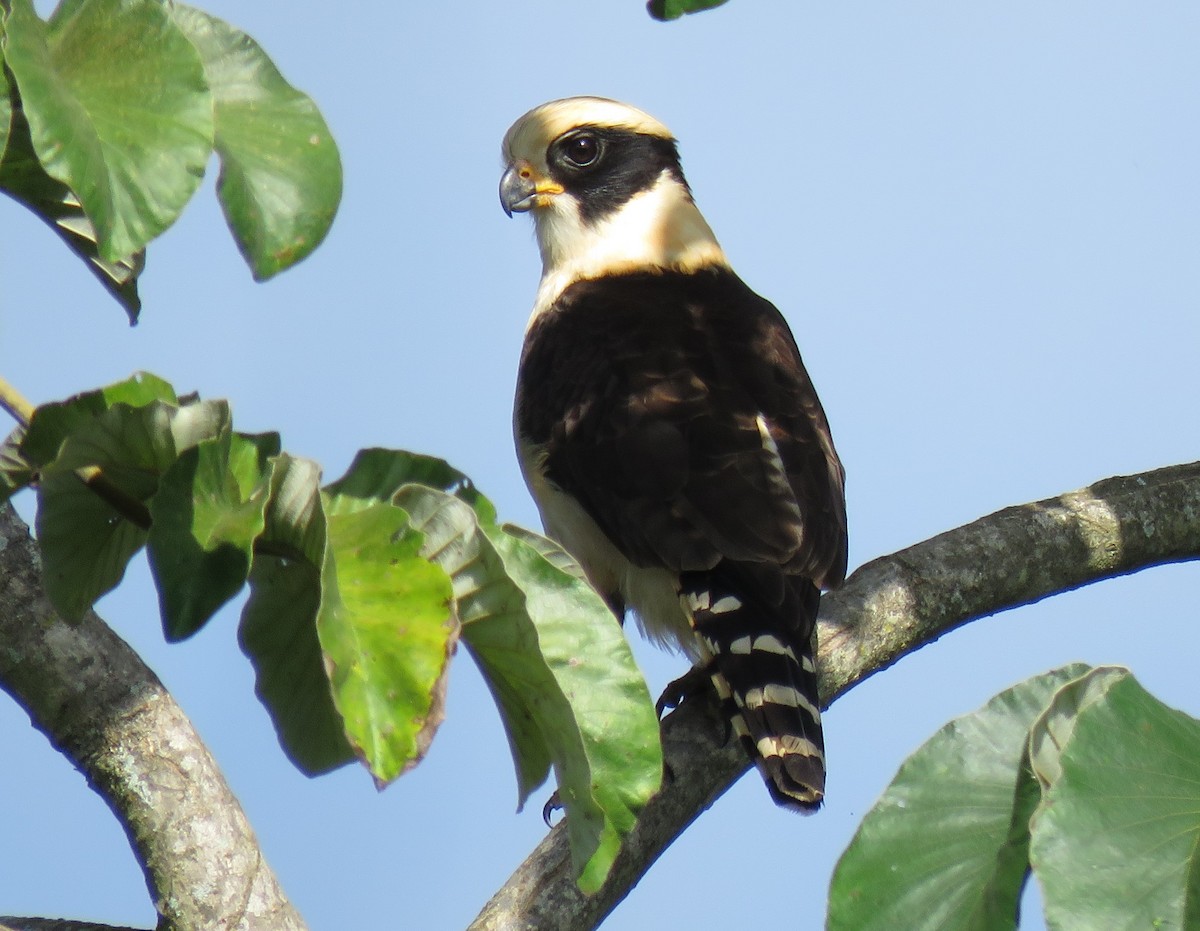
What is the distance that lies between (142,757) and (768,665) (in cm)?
149

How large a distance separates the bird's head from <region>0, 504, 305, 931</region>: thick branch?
9.24 feet

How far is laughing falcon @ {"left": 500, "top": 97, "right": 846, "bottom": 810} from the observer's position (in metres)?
3.08

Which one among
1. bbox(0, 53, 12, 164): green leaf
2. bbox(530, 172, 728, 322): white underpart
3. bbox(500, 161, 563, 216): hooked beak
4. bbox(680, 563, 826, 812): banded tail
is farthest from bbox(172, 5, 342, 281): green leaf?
bbox(500, 161, 563, 216): hooked beak

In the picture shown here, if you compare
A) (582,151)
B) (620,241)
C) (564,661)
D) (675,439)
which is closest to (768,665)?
(675,439)

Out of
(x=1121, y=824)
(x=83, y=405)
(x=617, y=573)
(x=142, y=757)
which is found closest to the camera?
(x=1121, y=824)

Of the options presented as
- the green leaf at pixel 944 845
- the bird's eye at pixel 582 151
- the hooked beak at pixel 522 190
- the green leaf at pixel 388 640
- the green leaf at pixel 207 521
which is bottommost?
the green leaf at pixel 944 845

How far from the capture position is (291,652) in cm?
147

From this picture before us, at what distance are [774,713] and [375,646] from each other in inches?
72.6

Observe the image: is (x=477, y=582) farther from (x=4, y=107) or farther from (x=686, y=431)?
(x=686, y=431)

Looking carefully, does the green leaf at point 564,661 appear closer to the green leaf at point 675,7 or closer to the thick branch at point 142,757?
the thick branch at point 142,757

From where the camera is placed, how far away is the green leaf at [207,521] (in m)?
1.21

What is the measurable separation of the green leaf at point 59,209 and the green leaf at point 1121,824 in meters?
1.13

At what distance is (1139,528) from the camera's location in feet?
12.3

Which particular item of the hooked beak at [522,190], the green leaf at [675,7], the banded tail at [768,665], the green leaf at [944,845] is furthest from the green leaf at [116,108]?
the hooked beak at [522,190]
